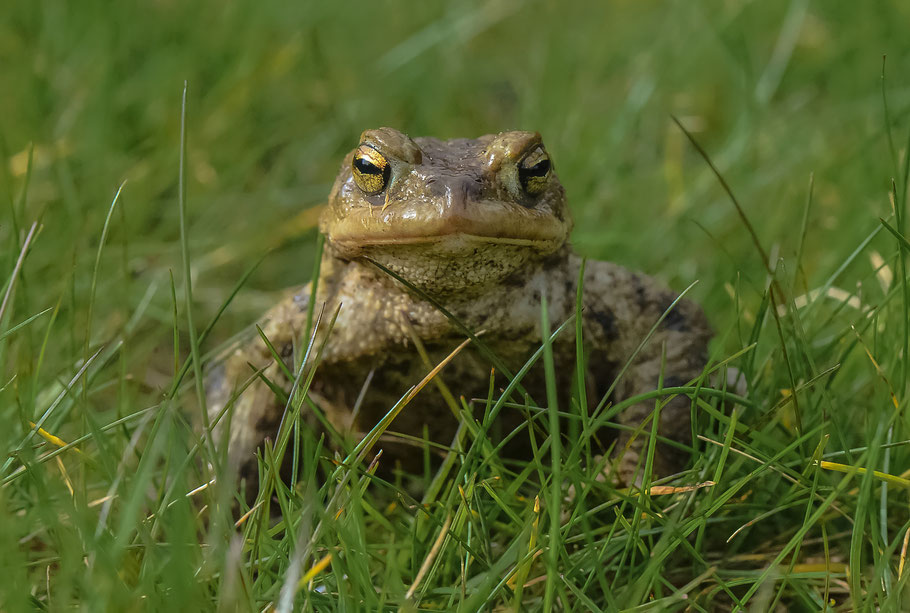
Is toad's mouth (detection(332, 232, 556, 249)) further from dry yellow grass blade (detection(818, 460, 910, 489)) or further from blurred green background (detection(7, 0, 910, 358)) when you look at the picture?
blurred green background (detection(7, 0, 910, 358))

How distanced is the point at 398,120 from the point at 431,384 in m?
2.48

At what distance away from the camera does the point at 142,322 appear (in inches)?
118

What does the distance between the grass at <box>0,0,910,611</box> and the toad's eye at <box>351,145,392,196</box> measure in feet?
1.51

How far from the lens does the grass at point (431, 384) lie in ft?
5.08

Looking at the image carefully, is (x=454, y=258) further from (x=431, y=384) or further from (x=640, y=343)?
(x=640, y=343)

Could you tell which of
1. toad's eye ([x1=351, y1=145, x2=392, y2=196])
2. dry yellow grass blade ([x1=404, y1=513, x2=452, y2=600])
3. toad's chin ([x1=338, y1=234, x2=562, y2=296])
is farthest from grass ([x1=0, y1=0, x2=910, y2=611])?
toad's eye ([x1=351, y1=145, x2=392, y2=196])

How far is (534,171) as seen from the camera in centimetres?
200

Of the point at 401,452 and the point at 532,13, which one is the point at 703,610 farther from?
the point at 532,13

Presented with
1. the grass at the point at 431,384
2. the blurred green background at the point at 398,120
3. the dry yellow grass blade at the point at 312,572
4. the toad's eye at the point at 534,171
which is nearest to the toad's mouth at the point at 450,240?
the toad's eye at the point at 534,171

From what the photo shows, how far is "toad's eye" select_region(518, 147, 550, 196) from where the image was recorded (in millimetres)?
1987

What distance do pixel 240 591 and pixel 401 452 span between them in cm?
91

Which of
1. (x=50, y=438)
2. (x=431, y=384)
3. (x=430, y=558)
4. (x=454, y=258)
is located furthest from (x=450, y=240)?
(x=50, y=438)

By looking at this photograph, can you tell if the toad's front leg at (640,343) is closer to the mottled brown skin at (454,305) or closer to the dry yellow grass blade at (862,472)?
the mottled brown skin at (454,305)

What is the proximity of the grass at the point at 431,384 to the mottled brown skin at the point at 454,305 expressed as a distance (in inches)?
3.6
